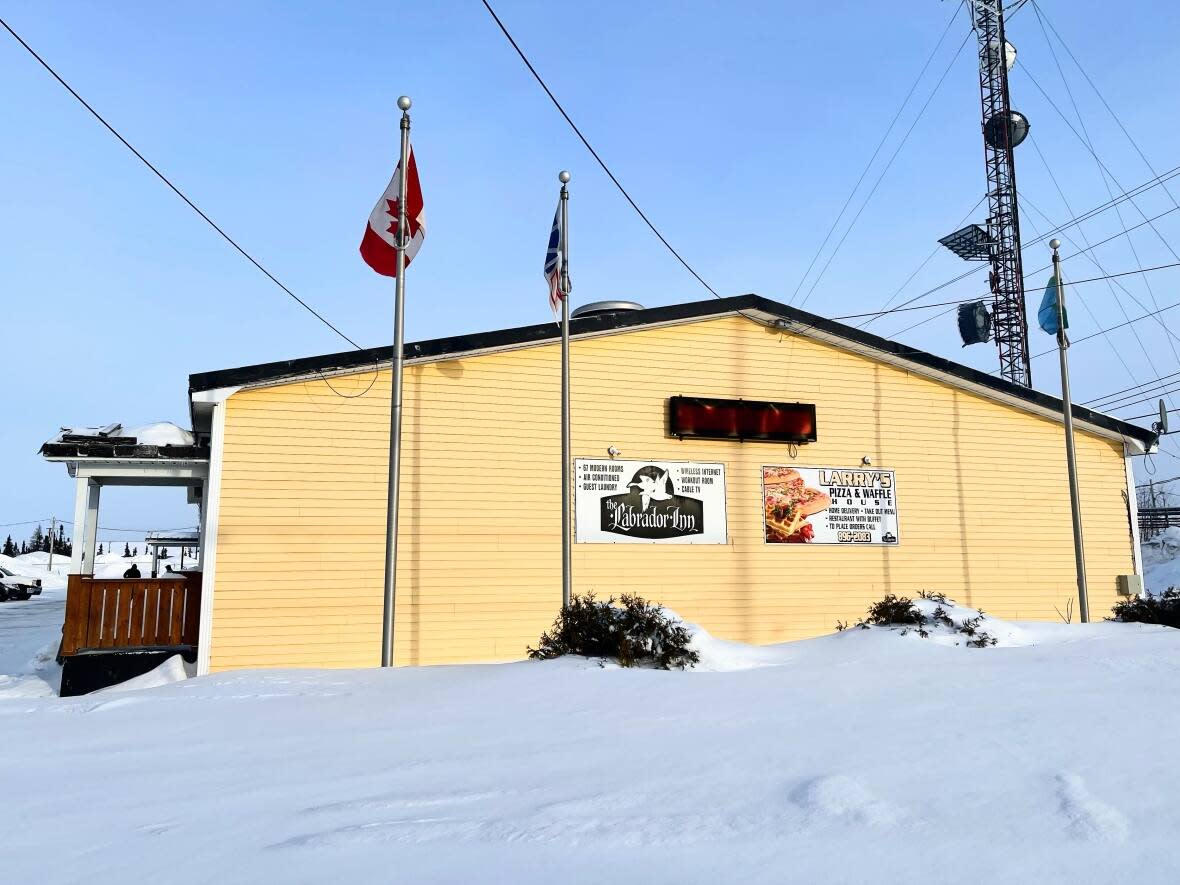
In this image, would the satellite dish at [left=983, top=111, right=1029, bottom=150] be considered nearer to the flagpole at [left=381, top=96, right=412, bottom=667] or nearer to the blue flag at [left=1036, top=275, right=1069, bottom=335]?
the blue flag at [left=1036, top=275, right=1069, bottom=335]

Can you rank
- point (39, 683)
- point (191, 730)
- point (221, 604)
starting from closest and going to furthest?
point (191, 730)
point (221, 604)
point (39, 683)

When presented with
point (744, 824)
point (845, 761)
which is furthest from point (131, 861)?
point (845, 761)

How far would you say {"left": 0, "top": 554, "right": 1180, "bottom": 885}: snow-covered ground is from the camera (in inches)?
143

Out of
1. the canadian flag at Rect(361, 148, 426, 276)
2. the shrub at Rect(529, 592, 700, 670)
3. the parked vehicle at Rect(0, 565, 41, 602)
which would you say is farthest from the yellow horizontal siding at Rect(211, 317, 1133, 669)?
the parked vehicle at Rect(0, 565, 41, 602)

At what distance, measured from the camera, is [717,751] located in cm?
534

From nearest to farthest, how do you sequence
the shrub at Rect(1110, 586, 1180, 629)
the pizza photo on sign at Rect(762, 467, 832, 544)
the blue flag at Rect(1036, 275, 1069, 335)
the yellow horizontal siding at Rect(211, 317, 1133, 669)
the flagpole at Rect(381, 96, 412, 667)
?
the flagpole at Rect(381, 96, 412, 667) → the shrub at Rect(1110, 586, 1180, 629) → the yellow horizontal siding at Rect(211, 317, 1133, 669) → the pizza photo on sign at Rect(762, 467, 832, 544) → the blue flag at Rect(1036, 275, 1069, 335)

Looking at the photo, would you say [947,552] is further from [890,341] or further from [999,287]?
[999,287]

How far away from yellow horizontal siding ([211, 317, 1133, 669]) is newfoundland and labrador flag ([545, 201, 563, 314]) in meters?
1.05

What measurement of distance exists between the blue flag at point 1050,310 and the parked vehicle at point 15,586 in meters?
46.9

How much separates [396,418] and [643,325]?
5.23 meters

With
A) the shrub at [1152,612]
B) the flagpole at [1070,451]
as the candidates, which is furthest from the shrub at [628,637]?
the flagpole at [1070,451]

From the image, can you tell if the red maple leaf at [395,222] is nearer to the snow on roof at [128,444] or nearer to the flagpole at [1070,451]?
the snow on roof at [128,444]

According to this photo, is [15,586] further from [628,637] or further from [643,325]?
[628,637]

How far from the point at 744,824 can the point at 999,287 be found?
41894 millimetres
